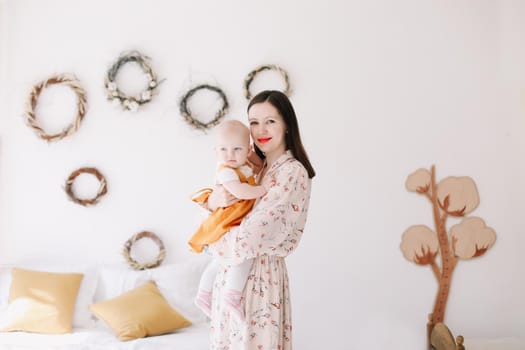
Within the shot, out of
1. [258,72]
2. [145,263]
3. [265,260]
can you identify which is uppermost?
[258,72]

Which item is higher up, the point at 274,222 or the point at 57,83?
the point at 57,83

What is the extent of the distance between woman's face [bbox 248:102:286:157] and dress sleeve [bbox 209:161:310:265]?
104 mm

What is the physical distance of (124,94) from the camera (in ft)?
11.6

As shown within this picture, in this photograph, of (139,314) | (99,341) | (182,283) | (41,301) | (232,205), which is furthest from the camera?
(182,283)

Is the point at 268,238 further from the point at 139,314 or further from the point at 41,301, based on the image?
the point at 41,301

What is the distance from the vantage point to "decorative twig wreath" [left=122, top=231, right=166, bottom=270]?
11.2ft

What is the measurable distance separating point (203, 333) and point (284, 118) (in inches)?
60.0

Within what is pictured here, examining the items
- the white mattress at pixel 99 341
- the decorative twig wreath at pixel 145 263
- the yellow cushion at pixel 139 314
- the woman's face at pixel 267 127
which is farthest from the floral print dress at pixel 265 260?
the decorative twig wreath at pixel 145 263

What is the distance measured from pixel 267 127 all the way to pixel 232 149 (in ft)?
0.50

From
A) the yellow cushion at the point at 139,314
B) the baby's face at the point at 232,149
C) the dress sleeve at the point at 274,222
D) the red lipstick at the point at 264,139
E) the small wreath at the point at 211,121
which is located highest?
the small wreath at the point at 211,121

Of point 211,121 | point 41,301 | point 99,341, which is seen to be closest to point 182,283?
point 99,341

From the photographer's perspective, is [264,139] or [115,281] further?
[115,281]

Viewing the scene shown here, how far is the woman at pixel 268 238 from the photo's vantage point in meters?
1.74

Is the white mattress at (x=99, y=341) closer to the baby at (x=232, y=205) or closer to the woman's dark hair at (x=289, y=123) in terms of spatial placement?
the baby at (x=232, y=205)
